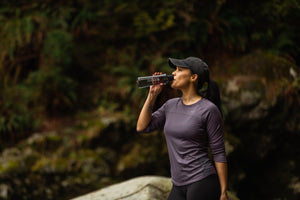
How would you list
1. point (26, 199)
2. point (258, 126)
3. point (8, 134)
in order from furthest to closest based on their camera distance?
1. point (8, 134)
2. point (258, 126)
3. point (26, 199)

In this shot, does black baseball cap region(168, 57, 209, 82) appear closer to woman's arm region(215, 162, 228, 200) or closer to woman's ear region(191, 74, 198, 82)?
woman's ear region(191, 74, 198, 82)

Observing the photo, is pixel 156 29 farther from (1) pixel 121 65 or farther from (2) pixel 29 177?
(2) pixel 29 177

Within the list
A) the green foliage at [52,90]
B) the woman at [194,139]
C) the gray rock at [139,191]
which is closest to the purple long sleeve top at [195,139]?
the woman at [194,139]

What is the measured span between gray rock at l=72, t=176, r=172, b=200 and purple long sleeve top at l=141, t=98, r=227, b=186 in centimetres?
112

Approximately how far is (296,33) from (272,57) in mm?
671

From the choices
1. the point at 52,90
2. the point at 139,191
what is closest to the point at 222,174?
the point at 139,191

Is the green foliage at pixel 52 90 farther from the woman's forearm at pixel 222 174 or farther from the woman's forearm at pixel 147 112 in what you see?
the woman's forearm at pixel 222 174

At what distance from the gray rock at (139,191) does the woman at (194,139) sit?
1.00 metres

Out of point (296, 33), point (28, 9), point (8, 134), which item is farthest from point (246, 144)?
point (28, 9)

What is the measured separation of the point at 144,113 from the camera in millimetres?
2697

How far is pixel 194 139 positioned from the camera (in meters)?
2.41

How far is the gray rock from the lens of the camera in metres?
3.52

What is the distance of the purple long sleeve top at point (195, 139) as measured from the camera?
2.39 m

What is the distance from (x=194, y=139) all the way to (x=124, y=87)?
482 centimetres
